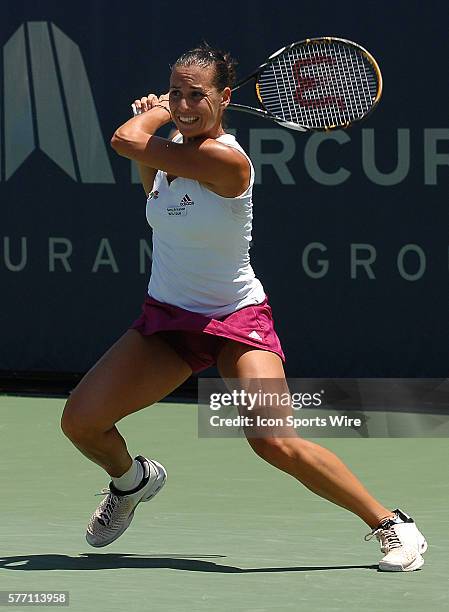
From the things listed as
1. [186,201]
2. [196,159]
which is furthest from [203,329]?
[196,159]

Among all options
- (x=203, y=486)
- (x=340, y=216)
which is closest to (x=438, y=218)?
(x=340, y=216)

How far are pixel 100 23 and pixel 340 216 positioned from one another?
1.69 meters

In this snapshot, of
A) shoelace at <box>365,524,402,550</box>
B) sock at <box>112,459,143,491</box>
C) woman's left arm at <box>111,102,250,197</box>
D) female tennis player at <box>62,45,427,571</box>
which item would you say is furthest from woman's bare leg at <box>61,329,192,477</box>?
shoelace at <box>365,524,402,550</box>

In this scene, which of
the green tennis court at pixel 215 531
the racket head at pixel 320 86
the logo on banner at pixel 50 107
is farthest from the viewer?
the logo on banner at pixel 50 107

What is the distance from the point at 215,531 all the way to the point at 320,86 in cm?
174

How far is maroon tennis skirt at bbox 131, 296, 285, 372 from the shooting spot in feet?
16.9

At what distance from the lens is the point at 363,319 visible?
→ 8.93 m

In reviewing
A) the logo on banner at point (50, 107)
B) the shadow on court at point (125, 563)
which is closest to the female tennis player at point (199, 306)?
the shadow on court at point (125, 563)

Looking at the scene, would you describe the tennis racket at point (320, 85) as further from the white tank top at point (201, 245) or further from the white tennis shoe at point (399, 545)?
the white tennis shoe at point (399, 545)

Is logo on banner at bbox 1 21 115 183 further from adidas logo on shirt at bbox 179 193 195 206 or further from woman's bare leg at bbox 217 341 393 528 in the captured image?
woman's bare leg at bbox 217 341 393 528

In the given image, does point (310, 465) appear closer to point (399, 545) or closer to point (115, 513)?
point (399, 545)

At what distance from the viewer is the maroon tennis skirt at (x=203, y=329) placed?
16.9ft

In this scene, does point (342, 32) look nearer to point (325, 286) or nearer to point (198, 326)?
point (325, 286)

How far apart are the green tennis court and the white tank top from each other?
30.7 inches
